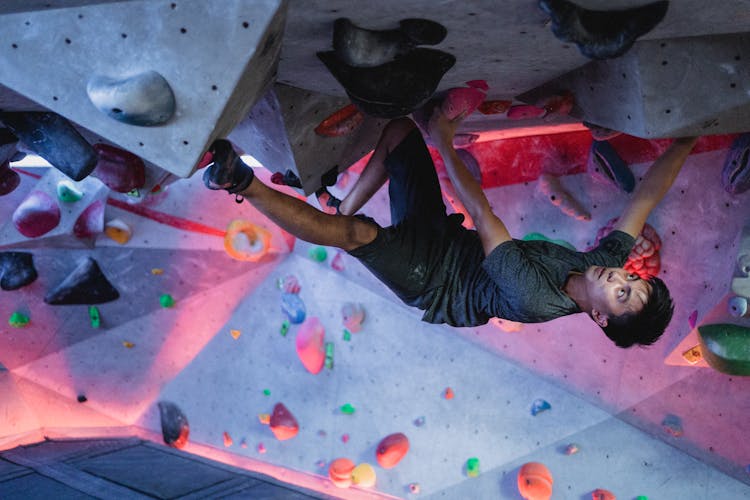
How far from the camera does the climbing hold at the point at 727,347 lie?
8.43 feet

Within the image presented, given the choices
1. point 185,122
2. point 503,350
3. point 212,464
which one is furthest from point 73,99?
point 212,464

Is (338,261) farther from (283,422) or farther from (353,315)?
(283,422)

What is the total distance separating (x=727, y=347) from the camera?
2588mm

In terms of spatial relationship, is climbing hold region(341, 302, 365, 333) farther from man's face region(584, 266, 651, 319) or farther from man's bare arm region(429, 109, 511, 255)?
man's face region(584, 266, 651, 319)

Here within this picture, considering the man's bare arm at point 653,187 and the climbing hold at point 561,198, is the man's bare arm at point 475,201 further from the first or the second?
the climbing hold at point 561,198

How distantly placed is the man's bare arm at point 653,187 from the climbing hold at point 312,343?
2117mm

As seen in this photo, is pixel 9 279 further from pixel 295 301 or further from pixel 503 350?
pixel 503 350

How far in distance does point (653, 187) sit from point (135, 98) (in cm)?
149

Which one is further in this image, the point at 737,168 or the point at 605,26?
the point at 737,168

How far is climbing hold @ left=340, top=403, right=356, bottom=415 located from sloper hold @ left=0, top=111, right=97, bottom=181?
87.7 inches

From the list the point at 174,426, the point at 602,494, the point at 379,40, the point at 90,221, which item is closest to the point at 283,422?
the point at 174,426

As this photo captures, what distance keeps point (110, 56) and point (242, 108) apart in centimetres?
30

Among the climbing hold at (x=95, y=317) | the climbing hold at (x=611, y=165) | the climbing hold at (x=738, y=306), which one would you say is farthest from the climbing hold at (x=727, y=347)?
the climbing hold at (x=95, y=317)

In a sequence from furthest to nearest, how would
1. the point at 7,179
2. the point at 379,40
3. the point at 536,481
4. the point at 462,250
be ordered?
the point at 536,481 → the point at 7,179 → the point at 462,250 → the point at 379,40
